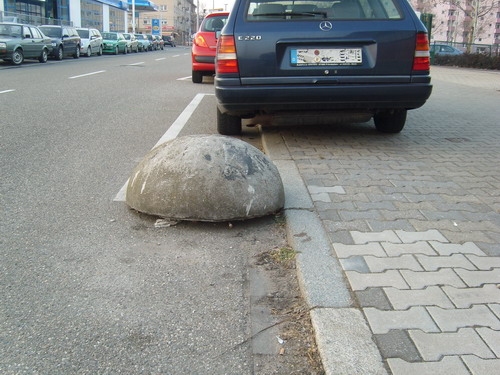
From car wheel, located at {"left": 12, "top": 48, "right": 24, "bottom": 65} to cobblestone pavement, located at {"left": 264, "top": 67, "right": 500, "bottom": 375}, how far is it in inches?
675

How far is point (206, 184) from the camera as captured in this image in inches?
142

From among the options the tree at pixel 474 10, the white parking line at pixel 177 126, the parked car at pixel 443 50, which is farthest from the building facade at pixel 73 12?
the tree at pixel 474 10

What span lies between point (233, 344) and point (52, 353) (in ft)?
2.55

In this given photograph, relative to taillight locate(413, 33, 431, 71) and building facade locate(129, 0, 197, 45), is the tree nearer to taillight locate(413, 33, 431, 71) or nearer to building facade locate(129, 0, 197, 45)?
taillight locate(413, 33, 431, 71)

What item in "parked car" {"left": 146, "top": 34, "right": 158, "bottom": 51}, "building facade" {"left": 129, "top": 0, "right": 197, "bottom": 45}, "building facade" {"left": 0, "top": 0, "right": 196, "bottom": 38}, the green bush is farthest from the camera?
"building facade" {"left": 129, "top": 0, "right": 197, "bottom": 45}

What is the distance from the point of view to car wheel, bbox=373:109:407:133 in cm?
642

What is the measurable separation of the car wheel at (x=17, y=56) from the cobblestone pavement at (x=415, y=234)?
675 inches

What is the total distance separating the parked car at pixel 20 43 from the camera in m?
20.1

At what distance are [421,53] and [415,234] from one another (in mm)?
2624

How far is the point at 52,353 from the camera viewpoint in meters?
2.24

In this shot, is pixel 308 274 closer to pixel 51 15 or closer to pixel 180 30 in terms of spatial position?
pixel 51 15

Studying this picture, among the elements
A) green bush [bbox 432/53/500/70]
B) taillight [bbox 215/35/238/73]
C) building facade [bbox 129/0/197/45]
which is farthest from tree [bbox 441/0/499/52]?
building facade [bbox 129/0/197/45]

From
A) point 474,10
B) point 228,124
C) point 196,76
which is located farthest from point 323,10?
point 474,10

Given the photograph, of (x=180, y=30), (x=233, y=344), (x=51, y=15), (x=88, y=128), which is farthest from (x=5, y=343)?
(x=180, y=30)
